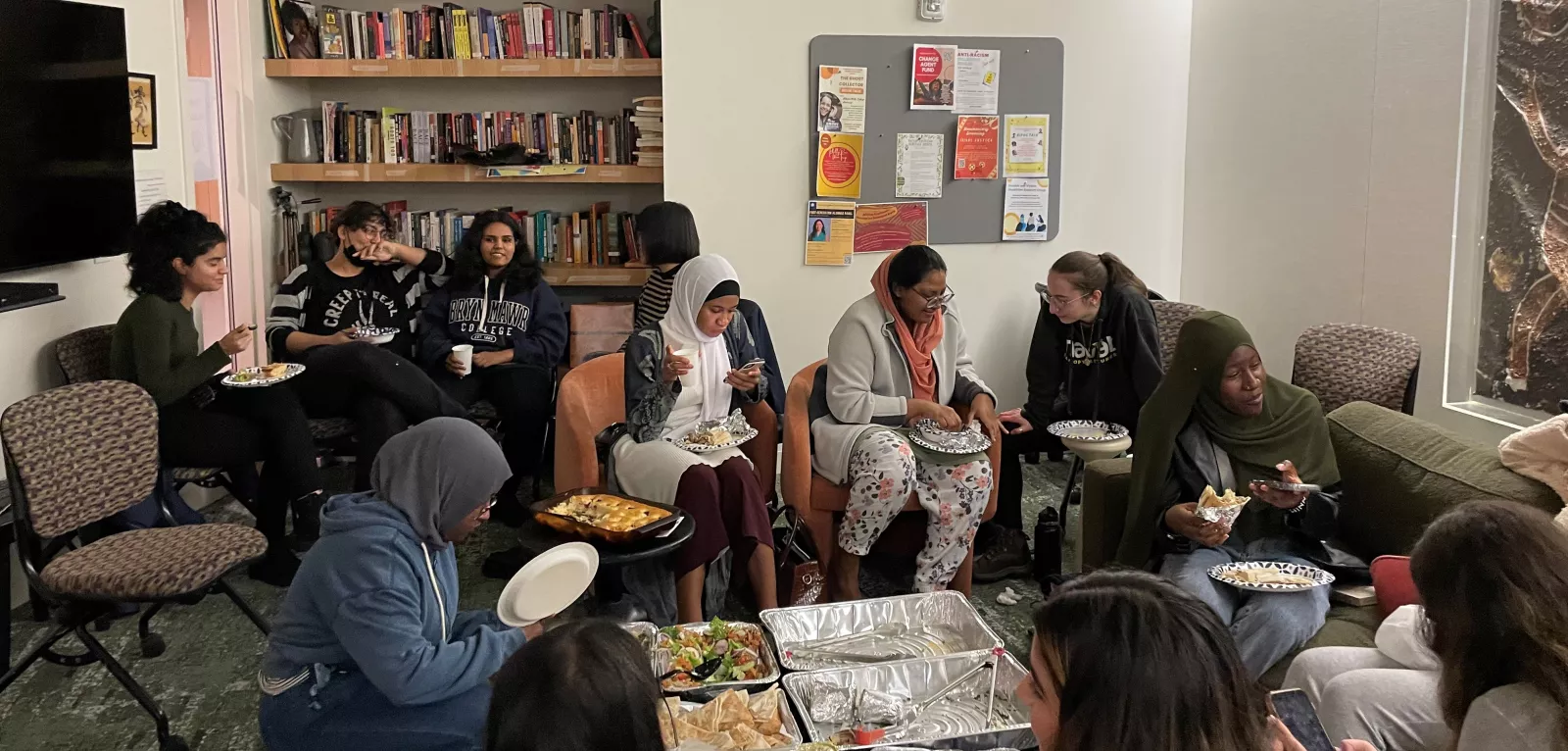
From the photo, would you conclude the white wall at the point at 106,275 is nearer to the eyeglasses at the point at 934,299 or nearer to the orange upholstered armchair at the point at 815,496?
the orange upholstered armchair at the point at 815,496

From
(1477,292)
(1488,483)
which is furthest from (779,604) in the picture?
(1477,292)

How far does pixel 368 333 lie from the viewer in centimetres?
459

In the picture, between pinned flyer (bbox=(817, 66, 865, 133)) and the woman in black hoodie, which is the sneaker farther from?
pinned flyer (bbox=(817, 66, 865, 133))

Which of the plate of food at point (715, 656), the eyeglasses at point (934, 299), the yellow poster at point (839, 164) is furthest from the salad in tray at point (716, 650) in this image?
the yellow poster at point (839, 164)

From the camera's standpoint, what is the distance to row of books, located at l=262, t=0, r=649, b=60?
555 cm

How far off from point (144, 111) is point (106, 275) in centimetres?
63

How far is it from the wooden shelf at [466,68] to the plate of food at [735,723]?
3.57m

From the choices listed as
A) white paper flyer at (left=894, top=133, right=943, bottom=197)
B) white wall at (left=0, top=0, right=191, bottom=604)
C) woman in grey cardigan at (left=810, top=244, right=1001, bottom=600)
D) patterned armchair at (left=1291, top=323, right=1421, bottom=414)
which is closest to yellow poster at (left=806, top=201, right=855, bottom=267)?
white paper flyer at (left=894, top=133, right=943, bottom=197)

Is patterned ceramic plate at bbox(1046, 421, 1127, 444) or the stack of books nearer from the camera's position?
patterned ceramic plate at bbox(1046, 421, 1127, 444)

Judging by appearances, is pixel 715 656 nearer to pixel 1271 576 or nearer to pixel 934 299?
pixel 1271 576

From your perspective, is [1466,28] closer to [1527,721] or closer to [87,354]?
[1527,721]

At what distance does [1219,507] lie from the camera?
2.96m

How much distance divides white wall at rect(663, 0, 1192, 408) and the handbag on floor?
5.68 feet

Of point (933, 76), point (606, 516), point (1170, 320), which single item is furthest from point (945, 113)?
point (606, 516)
